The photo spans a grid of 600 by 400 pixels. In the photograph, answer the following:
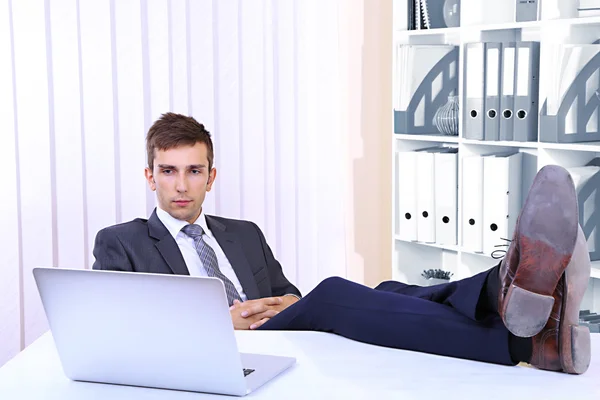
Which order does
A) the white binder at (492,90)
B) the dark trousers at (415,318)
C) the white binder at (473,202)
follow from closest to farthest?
the dark trousers at (415,318) → the white binder at (492,90) → the white binder at (473,202)

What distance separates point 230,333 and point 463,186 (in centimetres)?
184

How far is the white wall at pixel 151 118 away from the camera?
286 cm

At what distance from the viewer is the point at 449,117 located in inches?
124

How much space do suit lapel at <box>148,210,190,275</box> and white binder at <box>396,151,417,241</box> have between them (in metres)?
1.17

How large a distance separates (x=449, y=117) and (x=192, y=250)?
3.99 feet

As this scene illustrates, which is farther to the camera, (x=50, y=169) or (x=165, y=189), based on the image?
(x=50, y=169)

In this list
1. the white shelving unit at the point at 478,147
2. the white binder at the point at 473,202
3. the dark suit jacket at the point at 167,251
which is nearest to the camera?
the dark suit jacket at the point at 167,251

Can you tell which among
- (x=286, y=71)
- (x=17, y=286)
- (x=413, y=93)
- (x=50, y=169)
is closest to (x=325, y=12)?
(x=286, y=71)

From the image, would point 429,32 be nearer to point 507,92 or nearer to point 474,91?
point 474,91

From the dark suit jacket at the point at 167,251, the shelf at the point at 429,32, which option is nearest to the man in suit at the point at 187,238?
the dark suit jacket at the point at 167,251

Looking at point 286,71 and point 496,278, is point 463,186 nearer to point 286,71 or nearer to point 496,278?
point 286,71

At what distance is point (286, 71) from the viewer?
11.2ft

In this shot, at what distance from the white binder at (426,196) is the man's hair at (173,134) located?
40.3 inches

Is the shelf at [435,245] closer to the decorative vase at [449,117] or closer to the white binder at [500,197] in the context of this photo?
the white binder at [500,197]
